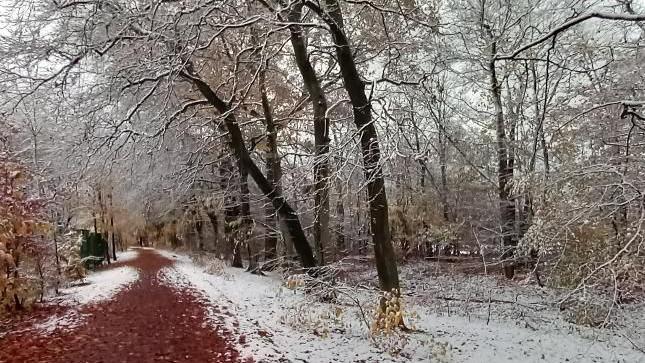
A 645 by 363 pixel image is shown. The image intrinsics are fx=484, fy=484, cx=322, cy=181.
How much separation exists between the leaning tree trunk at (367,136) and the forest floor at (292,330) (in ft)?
1.79

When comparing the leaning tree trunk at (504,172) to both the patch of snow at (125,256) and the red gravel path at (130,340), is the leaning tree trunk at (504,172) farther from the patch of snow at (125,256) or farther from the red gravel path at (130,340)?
the patch of snow at (125,256)

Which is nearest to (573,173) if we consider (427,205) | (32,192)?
(32,192)

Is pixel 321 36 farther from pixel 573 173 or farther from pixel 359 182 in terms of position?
pixel 573 173

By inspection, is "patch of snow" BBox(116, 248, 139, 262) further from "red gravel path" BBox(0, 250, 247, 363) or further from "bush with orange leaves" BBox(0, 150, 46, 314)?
"red gravel path" BBox(0, 250, 247, 363)

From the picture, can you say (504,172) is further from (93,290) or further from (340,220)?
(93,290)

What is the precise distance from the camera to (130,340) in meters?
7.74

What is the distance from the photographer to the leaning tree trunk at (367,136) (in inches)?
286

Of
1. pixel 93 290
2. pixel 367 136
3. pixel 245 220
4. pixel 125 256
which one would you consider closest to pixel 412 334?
pixel 367 136

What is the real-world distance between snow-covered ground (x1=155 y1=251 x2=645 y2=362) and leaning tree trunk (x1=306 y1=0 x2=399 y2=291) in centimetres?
55

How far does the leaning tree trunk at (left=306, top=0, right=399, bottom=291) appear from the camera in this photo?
7.25 meters

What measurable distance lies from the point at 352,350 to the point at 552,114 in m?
7.79

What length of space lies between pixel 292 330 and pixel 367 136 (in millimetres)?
3549

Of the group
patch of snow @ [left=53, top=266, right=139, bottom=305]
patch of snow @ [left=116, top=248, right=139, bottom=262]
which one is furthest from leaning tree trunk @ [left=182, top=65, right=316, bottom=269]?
patch of snow @ [left=116, top=248, right=139, bottom=262]

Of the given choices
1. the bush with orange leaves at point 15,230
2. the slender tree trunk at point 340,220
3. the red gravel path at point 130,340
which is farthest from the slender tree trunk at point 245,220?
the bush with orange leaves at point 15,230
